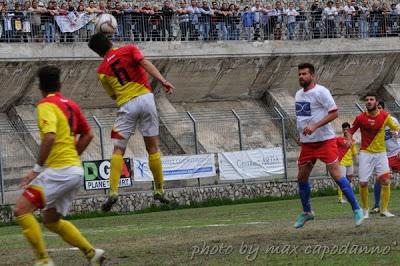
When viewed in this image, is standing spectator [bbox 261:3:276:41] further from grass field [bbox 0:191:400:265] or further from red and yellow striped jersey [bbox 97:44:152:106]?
red and yellow striped jersey [bbox 97:44:152:106]

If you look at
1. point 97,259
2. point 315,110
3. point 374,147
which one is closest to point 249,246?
point 97,259

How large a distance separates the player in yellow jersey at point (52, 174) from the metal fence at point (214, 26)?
23637mm

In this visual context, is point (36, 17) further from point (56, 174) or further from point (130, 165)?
point (56, 174)

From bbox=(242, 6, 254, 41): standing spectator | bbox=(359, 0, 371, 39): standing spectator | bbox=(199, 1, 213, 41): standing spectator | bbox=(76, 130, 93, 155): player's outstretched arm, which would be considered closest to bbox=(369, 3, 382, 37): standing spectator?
bbox=(359, 0, 371, 39): standing spectator

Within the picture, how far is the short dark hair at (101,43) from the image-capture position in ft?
47.6

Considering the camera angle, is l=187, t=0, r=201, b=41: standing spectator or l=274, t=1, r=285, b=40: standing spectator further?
l=274, t=1, r=285, b=40: standing spectator

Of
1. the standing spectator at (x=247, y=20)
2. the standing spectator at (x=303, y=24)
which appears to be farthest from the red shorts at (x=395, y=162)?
the standing spectator at (x=303, y=24)

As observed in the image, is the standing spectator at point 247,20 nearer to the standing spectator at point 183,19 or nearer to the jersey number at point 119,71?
the standing spectator at point 183,19

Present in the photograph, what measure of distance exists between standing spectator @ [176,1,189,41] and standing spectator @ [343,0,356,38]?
7.56m

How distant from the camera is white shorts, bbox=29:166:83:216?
11.6 m

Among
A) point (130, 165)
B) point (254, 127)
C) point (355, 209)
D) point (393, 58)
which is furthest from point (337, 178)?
point (393, 58)

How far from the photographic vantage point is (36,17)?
116ft

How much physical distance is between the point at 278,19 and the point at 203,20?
358cm

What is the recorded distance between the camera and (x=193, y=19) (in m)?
39.7
